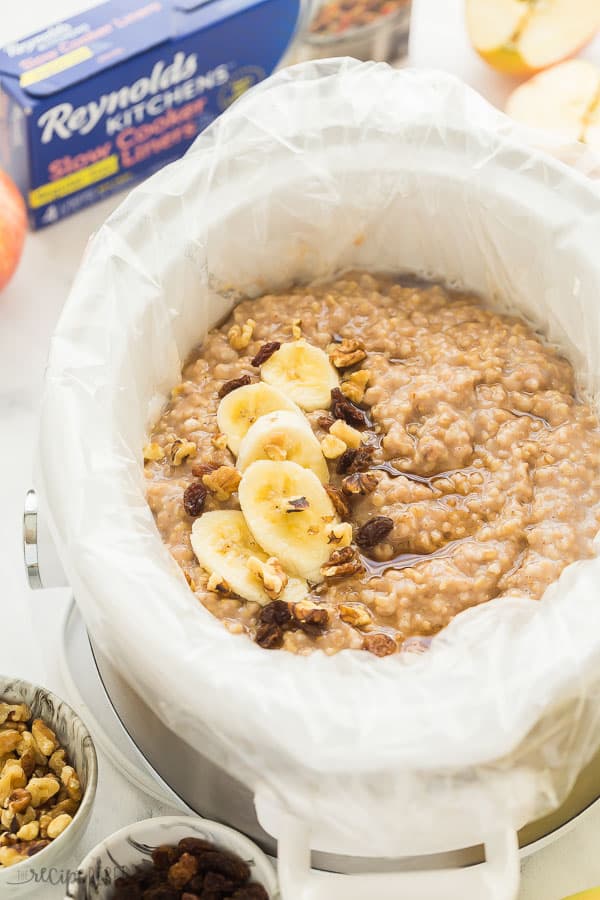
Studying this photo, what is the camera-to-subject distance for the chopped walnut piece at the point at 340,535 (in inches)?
50.3

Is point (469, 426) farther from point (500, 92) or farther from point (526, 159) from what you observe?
point (500, 92)

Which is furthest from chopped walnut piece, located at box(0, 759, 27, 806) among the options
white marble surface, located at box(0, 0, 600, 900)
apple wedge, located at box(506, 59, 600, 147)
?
apple wedge, located at box(506, 59, 600, 147)

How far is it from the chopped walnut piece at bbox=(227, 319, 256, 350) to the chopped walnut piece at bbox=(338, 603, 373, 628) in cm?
41

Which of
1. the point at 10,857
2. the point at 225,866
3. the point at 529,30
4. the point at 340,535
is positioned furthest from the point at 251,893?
the point at 529,30

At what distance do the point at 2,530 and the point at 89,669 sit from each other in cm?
26

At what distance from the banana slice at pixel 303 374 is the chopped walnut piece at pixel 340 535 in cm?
20

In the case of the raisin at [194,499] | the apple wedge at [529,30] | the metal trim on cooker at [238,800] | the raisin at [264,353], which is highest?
the apple wedge at [529,30]

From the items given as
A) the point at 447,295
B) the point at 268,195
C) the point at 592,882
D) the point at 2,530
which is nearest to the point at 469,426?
the point at 447,295

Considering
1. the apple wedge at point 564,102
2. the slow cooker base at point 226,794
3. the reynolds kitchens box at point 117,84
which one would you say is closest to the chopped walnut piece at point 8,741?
the slow cooker base at point 226,794

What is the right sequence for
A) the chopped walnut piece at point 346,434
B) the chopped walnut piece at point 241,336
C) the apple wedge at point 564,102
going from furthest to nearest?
the apple wedge at point 564,102 < the chopped walnut piece at point 241,336 < the chopped walnut piece at point 346,434

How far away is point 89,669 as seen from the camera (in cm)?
145

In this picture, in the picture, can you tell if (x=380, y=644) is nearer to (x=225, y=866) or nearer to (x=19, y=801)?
(x=225, y=866)

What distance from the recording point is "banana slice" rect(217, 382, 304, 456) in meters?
1.38

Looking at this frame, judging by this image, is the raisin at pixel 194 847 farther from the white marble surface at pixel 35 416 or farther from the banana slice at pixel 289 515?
the banana slice at pixel 289 515
